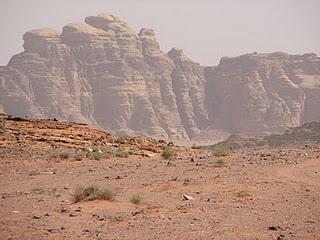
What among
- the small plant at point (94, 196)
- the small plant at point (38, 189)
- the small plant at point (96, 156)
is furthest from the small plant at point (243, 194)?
the small plant at point (96, 156)

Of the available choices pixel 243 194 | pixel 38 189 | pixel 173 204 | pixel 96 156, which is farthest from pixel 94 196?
pixel 96 156

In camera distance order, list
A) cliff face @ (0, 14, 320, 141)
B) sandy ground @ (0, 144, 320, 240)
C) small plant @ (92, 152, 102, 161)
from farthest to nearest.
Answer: cliff face @ (0, 14, 320, 141) → small plant @ (92, 152, 102, 161) → sandy ground @ (0, 144, 320, 240)

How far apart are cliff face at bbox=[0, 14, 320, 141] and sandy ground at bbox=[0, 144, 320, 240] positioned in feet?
421

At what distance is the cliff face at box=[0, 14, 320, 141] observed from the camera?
14738 cm

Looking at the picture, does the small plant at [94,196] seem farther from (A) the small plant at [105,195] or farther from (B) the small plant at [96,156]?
(B) the small plant at [96,156]

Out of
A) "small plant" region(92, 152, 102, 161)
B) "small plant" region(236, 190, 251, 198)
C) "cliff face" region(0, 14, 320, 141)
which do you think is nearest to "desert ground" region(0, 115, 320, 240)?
"small plant" region(236, 190, 251, 198)

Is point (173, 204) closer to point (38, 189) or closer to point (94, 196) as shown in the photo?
point (94, 196)

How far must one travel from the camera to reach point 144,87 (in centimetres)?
15788

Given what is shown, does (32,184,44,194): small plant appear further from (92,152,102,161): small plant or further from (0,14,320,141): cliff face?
(0,14,320,141): cliff face

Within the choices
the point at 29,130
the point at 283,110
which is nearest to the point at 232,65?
the point at 283,110

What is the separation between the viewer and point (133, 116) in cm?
15250

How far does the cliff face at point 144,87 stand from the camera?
147375 millimetres

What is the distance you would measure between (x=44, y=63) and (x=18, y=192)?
14691 centimetres

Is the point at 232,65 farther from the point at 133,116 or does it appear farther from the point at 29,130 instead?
the point at 29,130
